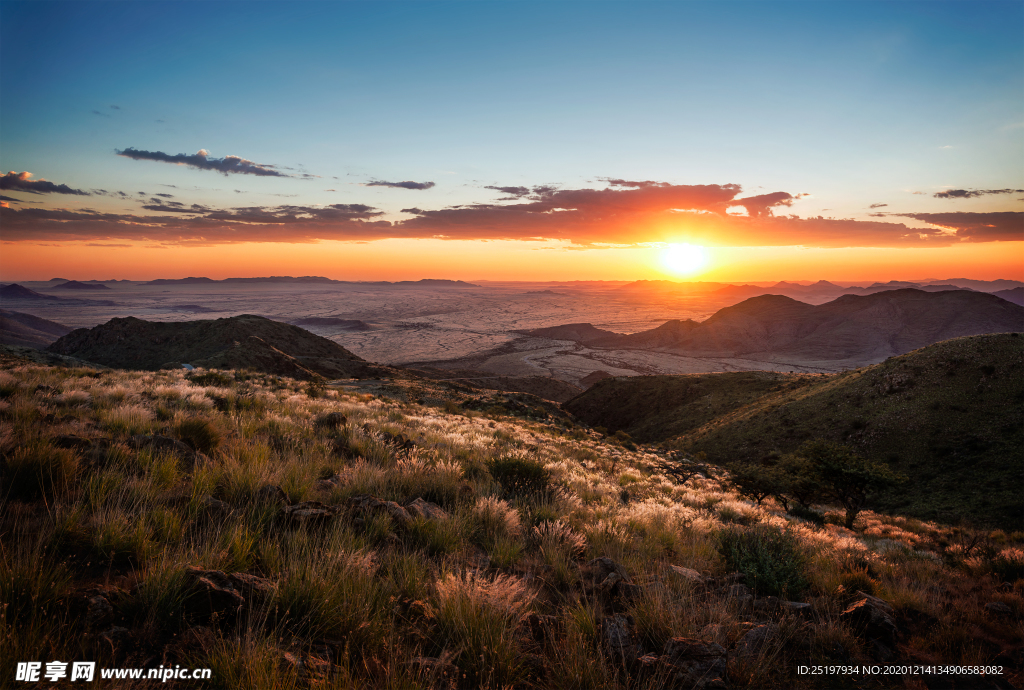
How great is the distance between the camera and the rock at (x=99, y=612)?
2391 mm

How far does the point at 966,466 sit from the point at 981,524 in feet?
25.3

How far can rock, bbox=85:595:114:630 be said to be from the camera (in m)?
2.39

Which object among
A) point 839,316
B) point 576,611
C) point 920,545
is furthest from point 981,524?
point 839,316

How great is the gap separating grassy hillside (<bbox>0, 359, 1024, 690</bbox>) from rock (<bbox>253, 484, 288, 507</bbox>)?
0.04 metres

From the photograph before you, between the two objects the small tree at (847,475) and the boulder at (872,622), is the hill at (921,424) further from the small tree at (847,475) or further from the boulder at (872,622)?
the boulder at (872,622)

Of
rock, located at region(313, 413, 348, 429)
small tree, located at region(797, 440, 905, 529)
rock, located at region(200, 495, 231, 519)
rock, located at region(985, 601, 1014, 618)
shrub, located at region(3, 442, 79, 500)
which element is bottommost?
small tree, located at region(797, 440, 905, 529)

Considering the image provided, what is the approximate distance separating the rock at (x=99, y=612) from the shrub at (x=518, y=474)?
5.07 m

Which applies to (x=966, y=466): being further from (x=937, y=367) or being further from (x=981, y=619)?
(x=981, y=619)

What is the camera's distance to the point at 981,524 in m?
19.3

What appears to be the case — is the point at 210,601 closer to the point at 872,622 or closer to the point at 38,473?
the point at 38,473

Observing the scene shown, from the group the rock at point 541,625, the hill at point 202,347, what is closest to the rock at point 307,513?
the rock at point 541,625

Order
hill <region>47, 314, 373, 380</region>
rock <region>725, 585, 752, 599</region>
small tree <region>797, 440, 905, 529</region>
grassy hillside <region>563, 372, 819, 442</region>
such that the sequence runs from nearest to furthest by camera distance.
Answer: rock <region>725, 585, 752, 599</region>, small tree <region>797, 440, 905, 529</region>, hill <region>47, 314, 373, 380</region>, grassy hillside <region>563, 372, 819, 442</region>

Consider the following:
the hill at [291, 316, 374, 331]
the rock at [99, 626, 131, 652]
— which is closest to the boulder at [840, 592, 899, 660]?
the rock at [99, 626, 131, 652]

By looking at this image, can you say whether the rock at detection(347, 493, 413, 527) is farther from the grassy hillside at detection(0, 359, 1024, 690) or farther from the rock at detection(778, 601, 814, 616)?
the rock at detection(778, 601, 814, 616)
